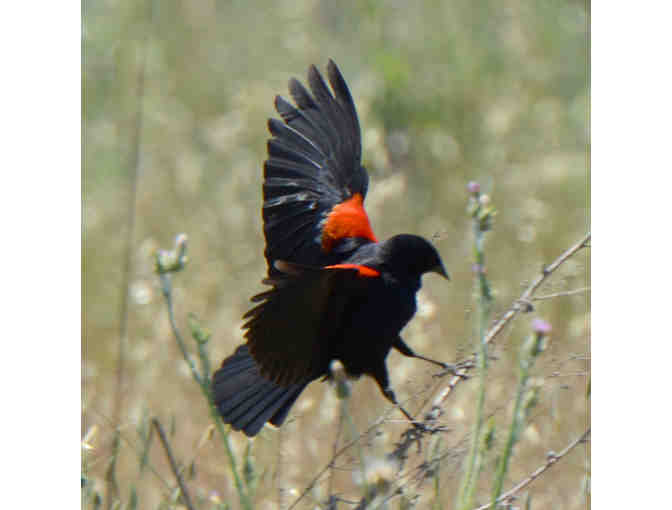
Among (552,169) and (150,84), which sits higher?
(150,84)

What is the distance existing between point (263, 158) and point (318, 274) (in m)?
1.61

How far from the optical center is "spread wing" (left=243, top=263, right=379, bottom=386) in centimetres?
151

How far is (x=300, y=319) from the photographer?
162cm

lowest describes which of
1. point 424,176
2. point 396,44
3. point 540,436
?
point 540,436

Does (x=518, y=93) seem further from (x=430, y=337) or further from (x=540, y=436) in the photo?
(x=540, y=436)

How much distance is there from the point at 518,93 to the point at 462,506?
216cm

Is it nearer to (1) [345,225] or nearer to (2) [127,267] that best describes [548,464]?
(1) [345,225]

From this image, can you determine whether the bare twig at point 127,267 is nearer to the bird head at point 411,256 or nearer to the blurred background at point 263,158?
the blurred background at point 263,158

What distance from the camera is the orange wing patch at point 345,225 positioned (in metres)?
2.01

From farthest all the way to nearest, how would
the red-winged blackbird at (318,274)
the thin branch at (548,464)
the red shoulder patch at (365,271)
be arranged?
the red shoulder patch at (365,271)
the red-winged blackbird at (318,274)
the thin branch at (548,464)

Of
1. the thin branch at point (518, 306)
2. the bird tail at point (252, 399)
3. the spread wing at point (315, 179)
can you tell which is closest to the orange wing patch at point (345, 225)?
the spread wing at point (315, 179)

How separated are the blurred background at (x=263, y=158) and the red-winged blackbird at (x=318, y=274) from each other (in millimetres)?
154
